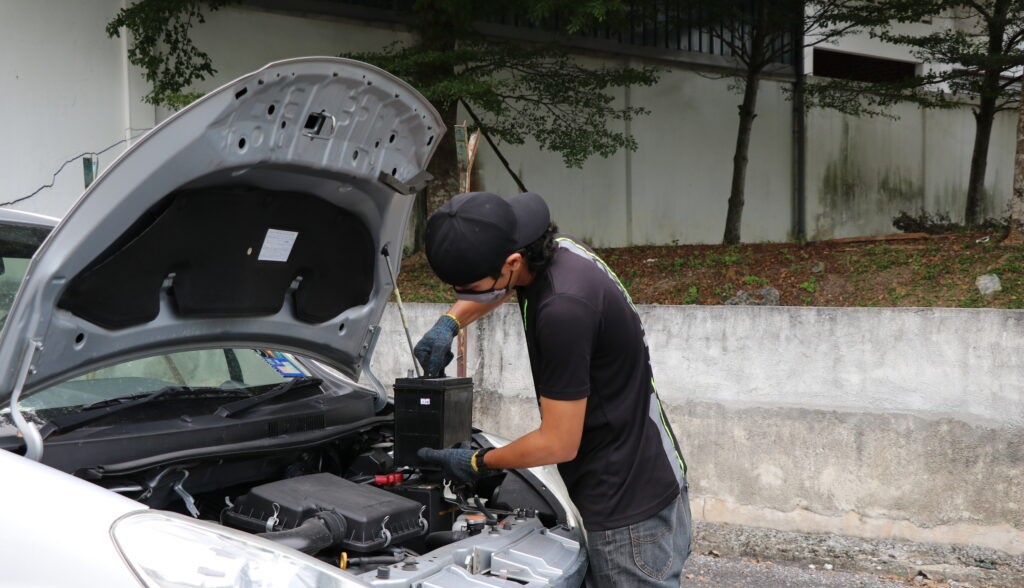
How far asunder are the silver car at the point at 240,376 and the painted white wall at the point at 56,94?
7.15 metres

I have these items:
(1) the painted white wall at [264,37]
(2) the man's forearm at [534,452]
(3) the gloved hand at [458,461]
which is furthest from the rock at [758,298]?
(1) the painted white wall at [264,37]

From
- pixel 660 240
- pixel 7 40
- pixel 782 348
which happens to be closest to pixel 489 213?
pixel 782 348

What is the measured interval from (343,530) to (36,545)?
0.77 m

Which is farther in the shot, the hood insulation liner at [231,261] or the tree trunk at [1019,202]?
the tree trunk at [1019,202]

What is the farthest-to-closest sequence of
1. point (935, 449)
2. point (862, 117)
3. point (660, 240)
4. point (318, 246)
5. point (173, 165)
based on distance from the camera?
1. point (862, 117)
2. point (660, 240)
3. point (935, 449)
4. point (318, 246)
5. point (173, 165)

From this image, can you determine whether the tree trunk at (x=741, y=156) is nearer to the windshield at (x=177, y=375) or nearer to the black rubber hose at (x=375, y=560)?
the windshield at (x=177, y=375)

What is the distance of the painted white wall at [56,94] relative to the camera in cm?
942

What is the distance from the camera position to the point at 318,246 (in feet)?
10.5

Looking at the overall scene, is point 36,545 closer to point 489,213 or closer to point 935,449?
point 489,213

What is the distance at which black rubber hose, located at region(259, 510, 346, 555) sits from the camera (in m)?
2.36

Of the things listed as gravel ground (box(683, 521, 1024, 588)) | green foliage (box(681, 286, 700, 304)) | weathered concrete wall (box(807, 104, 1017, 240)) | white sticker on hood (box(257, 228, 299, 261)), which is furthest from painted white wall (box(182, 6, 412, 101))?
weathered concrete wall (box(807, 104, 1017, 240))

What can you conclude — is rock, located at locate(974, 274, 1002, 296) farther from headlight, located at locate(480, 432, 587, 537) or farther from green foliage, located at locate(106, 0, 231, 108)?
green foliage, located at locate(106, 0, 231, 108)

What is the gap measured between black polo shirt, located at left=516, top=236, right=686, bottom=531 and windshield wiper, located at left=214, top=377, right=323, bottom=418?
1.03m

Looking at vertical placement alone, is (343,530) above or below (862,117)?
below
